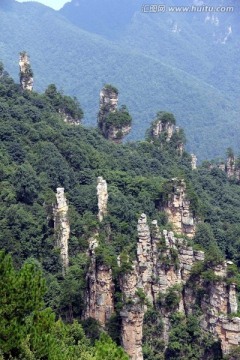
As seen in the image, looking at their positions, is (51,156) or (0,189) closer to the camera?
(0,189)

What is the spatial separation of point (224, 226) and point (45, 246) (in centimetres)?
1373

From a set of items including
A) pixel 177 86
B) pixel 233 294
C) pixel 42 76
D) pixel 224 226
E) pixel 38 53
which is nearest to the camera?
pixel 233 294

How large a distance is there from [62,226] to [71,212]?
176 centimetres

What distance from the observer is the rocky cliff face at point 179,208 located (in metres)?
37.1

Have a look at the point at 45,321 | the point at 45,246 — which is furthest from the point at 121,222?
the point at 45,321

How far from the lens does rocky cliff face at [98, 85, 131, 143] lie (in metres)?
50.5

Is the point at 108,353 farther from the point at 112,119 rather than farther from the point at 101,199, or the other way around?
the point at 112,119

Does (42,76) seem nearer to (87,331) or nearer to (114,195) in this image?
(114,195)

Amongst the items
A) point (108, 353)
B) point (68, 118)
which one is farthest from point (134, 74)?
point (108, 353)

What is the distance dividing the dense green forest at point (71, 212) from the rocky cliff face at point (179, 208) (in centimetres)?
49

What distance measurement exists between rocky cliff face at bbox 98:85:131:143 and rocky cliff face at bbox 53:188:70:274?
19.3 m

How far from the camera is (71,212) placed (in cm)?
3288

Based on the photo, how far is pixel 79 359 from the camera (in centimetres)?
1877

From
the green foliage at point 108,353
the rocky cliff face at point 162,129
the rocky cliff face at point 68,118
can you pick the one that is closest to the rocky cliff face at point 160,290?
the green foliage at point 108,353
